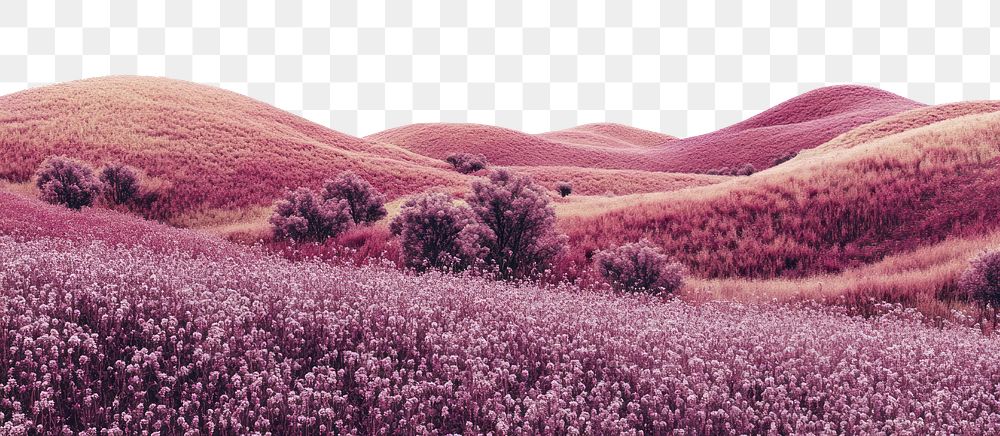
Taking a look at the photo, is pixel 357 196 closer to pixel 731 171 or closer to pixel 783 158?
pixel 731 171

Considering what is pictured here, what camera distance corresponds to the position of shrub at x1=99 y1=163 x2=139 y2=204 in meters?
24.3

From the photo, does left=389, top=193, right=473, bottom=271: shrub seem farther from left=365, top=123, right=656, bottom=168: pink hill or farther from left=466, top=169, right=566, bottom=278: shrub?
left=365, top=123, right=656, bottom=168: pink hill

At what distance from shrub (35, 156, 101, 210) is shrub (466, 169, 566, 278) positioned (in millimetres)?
16288

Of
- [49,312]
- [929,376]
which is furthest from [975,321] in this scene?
[49,312]

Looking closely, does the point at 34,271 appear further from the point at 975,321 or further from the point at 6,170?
the point at 6,170

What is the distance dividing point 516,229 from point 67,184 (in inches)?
702

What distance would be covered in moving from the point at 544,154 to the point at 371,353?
77312mm

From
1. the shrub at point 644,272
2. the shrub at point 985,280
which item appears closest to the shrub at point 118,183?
the shrub at point 644,272

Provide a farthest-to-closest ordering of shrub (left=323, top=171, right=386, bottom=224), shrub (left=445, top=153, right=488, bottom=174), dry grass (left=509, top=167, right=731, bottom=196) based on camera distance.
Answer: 1. shrub (left=445, top=153, right=488, bottom=174)
2. dry grass (left=509, top=167, right=731, bottom=196)
3. shrub (left=323, top=171, right=386, bottom=224)

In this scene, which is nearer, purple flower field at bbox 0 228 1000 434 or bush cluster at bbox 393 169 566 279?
purple flower field at bbox 0 228 1000 434

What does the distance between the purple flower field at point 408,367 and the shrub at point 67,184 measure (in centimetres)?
1811

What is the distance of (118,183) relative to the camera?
24516 mm

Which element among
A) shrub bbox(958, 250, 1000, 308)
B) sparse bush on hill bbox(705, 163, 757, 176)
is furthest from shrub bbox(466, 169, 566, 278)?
sparse bush on hill bbox(705, 163, 757, 176)

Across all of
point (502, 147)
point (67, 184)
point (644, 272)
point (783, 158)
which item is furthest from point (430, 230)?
point (502, 147)
